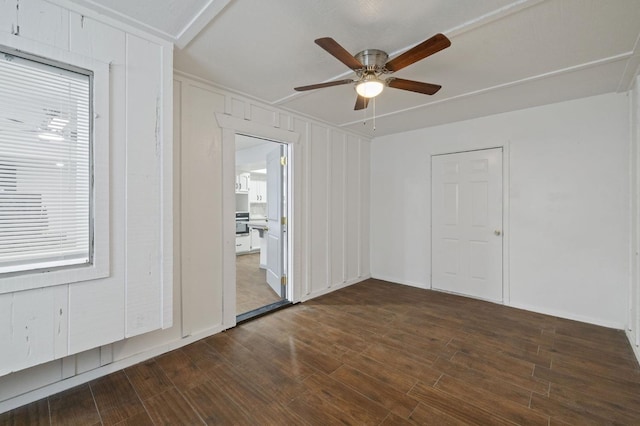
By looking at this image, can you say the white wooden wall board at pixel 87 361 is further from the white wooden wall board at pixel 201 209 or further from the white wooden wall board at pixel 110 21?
the white wooden wall board at pixel 110 21

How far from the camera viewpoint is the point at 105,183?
71.4 inches

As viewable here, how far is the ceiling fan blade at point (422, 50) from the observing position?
1.54 meters

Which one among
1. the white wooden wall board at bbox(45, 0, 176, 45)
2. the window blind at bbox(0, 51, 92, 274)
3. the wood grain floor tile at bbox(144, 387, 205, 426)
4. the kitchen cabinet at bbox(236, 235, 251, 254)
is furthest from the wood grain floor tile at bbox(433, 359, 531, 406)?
the kitchen cabinet at bbox(236, 235, 251, 254)

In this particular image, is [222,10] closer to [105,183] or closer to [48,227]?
[105,183]

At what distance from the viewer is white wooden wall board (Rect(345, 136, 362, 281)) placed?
4488mm

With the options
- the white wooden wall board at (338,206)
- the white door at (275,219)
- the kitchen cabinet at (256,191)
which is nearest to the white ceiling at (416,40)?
the white door at (275,219)

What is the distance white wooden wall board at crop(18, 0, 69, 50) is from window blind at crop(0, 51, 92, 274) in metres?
0.14

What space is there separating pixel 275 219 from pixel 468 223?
2805mm

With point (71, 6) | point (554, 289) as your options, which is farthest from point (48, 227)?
point (554, 289)

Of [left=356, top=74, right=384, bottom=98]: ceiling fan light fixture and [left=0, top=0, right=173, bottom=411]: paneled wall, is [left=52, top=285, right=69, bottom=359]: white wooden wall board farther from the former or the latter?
[left=356, top=74, right=384, bottom=98]: ceiling fan light fixture

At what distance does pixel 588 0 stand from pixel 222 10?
2212 millimetres

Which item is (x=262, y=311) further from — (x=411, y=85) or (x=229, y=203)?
(x=411, y=85)

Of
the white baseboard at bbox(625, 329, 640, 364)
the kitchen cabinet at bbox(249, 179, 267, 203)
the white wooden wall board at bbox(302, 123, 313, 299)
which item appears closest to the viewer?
the white baseboard at bbox(625, 329, 640, 364)

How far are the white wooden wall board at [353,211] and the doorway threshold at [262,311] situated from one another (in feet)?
4.24
